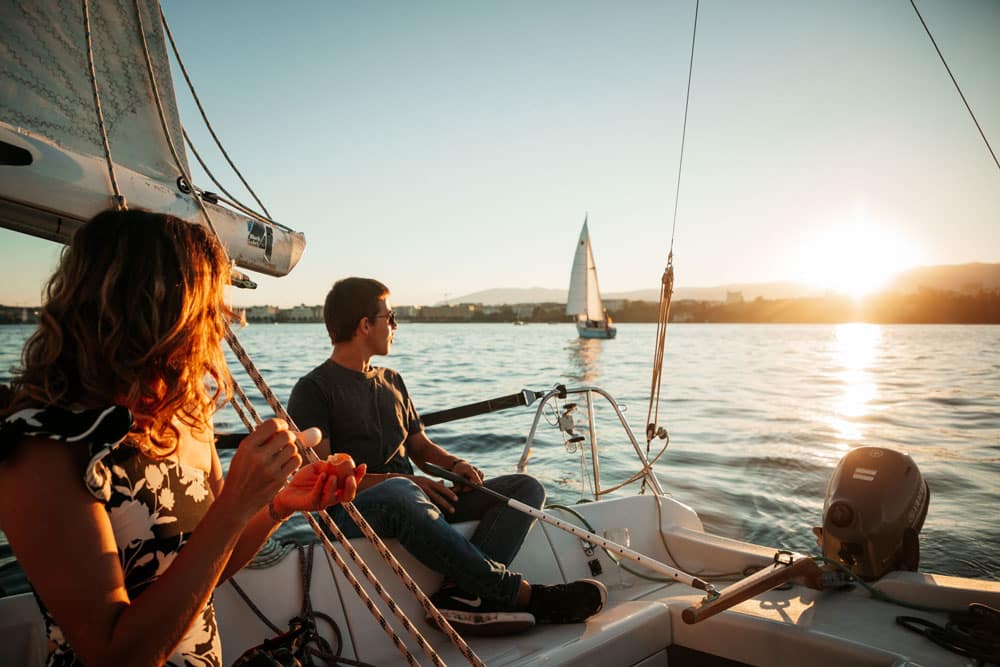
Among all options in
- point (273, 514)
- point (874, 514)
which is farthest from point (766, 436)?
point (273, 514)

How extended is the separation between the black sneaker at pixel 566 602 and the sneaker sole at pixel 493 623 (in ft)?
0.23

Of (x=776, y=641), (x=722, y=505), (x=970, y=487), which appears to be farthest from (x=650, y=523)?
(x=970, y=487)

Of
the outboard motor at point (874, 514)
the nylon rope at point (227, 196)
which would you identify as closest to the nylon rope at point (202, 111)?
the nylon rope at point (227, 196)

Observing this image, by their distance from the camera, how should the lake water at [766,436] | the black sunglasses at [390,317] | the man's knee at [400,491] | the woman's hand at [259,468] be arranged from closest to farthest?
the woman's hand at [259,468] → the man's knee at [400,491] → the black sunglasses at [390,317] → the lake water at [766,436]

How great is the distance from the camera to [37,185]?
178cm

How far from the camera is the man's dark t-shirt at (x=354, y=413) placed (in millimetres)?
2566

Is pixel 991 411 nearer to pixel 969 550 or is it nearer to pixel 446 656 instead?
pixel 969 550

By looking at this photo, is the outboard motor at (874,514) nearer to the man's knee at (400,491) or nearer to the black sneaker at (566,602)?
the black sneaker at (566,602)

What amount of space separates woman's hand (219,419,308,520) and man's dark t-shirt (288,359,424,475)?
1631 millimetres

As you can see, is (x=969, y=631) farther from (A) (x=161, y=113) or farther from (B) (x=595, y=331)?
(B) (x=595, y=331)

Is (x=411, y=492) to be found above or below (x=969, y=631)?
above

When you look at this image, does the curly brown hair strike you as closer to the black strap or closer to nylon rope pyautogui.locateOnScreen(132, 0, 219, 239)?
nylon rope pyautogui.locateOnScreen(132, 0, 219, 239)

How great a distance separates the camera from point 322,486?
113 cm

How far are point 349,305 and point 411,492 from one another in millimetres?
996
